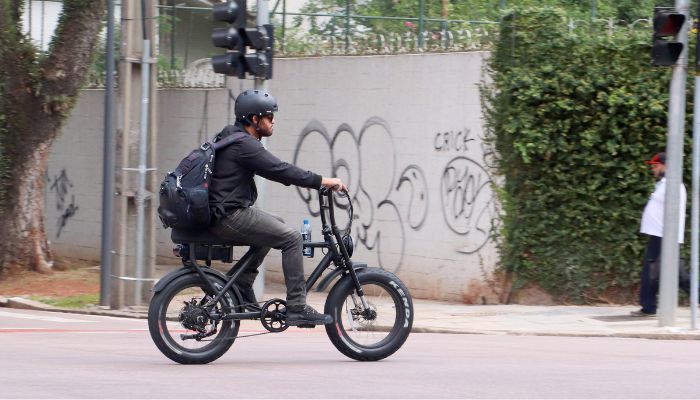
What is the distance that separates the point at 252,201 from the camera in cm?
870

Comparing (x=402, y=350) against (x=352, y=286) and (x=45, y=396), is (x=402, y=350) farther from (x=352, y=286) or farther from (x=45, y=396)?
(x=45, y=396)

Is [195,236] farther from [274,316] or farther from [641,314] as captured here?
[641,314]

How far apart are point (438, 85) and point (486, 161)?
137 centimetres

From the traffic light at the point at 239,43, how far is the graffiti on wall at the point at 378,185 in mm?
3603

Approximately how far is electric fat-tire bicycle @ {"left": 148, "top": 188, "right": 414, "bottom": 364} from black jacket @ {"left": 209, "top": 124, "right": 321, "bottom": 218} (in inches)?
A: 8.4

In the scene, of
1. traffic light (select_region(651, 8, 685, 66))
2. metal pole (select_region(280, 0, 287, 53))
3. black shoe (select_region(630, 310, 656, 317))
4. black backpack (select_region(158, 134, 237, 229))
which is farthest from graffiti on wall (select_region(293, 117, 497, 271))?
black backpack (select_region(158, 134, 237, 229))

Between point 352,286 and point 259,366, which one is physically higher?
point 352,286

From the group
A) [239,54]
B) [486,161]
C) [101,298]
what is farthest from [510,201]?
[101,298]

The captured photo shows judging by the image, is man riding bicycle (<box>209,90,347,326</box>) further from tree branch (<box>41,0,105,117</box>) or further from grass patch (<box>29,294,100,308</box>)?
tree branch (<box>41,0,105,117</box>)

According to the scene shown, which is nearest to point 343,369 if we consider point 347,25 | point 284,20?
point 347,25

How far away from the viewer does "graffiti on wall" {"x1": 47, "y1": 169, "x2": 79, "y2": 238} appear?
2227cm

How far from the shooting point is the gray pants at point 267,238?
850 cm

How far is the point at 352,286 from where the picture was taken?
8.79 metres

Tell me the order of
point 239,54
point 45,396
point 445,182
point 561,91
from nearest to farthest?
1. point 45,396
2. point 239,54
3. point 561,91
4. point 445,182
